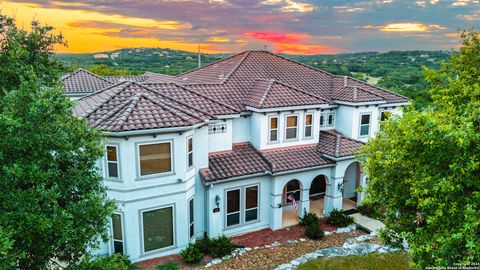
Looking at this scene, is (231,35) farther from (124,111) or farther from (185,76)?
(124,111)

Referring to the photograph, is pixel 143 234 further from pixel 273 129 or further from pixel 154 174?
pixel 273 129

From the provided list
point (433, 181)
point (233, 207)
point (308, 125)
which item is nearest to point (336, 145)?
point (308, 125)

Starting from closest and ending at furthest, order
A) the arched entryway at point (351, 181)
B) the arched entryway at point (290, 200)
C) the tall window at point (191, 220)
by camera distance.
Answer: the tall window at point (191, 220)
the arched entryway at point (290, 200)
the arched entryway at point (351, 181)

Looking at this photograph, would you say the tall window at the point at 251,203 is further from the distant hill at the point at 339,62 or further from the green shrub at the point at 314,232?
the distant hill at the point at 339,62

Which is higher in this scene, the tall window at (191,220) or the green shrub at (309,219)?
the tall window at (191,220)

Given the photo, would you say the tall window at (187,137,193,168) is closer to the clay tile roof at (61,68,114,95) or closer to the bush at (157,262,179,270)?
the bush at (157,262,179,270)

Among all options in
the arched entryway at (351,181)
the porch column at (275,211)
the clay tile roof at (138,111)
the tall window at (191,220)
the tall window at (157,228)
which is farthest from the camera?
the arched entryway at (351,181)

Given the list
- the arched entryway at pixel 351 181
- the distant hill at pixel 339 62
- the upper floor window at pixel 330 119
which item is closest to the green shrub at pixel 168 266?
the arched entryway at pixel 351 181
